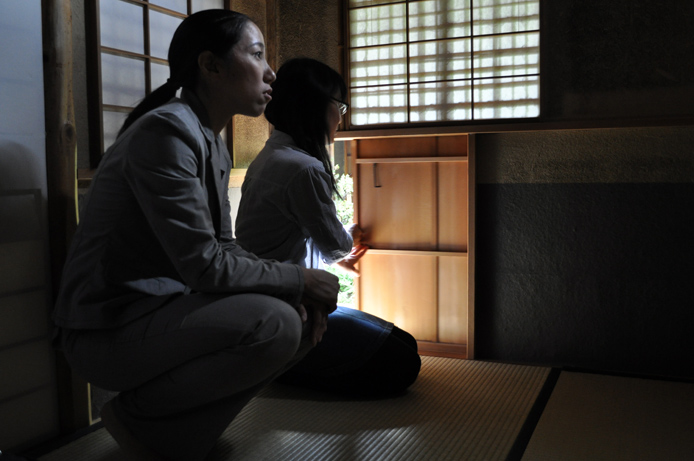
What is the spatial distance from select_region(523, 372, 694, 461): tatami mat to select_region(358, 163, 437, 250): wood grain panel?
3.26 feet

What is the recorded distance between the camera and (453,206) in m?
3.25

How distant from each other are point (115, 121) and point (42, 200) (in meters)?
0.49

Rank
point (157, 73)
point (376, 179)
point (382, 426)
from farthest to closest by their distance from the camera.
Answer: point (376, 179), point (157, 73), point (382, 426)

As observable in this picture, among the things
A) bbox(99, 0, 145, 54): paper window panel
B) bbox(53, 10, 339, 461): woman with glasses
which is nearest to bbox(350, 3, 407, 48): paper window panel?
bbox(99, 0, 145, 54): paper window panel

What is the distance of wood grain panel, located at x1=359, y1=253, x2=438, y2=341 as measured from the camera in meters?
3.35

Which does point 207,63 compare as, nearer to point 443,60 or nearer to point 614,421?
point 443,60

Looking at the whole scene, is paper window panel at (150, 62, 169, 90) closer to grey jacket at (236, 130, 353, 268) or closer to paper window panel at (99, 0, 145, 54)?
paper window panel at (99, 0, 145, 54)

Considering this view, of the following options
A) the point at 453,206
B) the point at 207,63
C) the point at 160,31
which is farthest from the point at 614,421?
the point at 160,31

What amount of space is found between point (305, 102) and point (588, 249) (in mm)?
1501

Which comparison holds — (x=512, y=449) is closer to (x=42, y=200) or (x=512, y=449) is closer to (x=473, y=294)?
(x=473, y=294)

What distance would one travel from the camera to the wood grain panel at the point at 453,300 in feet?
10.8

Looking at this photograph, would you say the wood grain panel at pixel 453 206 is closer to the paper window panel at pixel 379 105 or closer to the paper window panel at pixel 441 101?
the paper window panel at pixel 441 101

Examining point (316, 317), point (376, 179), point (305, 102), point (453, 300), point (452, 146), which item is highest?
point (305, 102)

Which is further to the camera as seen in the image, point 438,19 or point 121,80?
point 438,19
